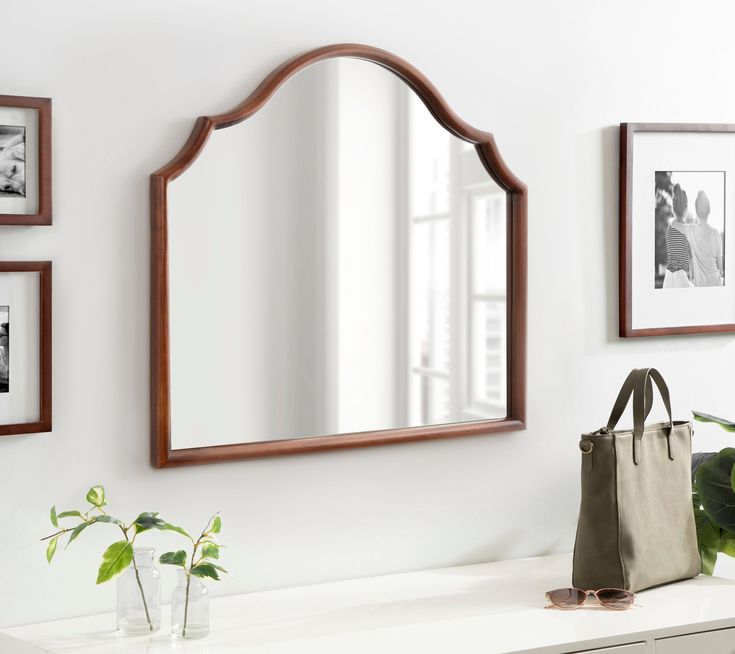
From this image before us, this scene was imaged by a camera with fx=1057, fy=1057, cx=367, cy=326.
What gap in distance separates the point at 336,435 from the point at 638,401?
1.72 ft

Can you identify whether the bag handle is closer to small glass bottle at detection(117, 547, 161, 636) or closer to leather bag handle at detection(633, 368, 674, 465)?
leather bag handle at detection(633, 368, 674, 465)

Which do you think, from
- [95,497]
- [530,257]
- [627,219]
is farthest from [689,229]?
[95,497]

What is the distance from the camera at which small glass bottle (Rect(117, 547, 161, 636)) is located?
1593 millimetres

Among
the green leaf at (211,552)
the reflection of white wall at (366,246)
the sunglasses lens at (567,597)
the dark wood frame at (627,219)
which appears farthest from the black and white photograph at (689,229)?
the green leaf at (211,552)

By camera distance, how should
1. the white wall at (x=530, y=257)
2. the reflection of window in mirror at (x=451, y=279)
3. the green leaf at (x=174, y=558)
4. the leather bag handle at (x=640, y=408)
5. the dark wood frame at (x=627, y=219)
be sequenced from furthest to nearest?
the dark wood frame at (x=627, y=219) < the reflection of window in mirror at (x=451, y=279) < the leather bag handle at (x=640, y=408) < the white wall at (x=530, y=257) < the green leaf at (x=174, y=558)

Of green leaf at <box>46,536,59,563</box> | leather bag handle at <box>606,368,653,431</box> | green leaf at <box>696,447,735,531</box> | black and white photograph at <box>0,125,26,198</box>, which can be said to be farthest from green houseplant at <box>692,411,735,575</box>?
black and white photograph at <box>0,125,26,198</box>

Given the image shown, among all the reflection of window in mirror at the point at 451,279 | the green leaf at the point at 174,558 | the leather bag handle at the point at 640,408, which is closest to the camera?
the green leaf at the point at 174,558

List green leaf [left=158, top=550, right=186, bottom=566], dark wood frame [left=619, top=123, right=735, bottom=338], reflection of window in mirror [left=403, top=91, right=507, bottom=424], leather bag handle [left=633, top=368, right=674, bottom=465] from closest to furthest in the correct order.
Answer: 1. green leaf [left=158, top=550, right=186, bottom=566]
2. leather bag handle [left=633, top=368, right=674, bottom=465]
3. reflection of window in mirror [left=403, top=91, right=507, bottom=424]
4. dark wood frame [left=619, top=123, right=735, bottom=338]

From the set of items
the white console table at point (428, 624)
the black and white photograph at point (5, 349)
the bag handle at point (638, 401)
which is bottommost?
the white console table at point (428, 624)

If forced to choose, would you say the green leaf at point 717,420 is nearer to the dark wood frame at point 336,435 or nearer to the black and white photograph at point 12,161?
the dark wood frame at point 336,435

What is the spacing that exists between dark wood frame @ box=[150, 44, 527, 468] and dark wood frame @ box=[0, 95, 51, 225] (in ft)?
0.55

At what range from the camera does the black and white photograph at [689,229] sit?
6.92ft

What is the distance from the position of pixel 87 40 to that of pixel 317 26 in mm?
397

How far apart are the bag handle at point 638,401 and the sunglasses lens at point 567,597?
0.24 m
